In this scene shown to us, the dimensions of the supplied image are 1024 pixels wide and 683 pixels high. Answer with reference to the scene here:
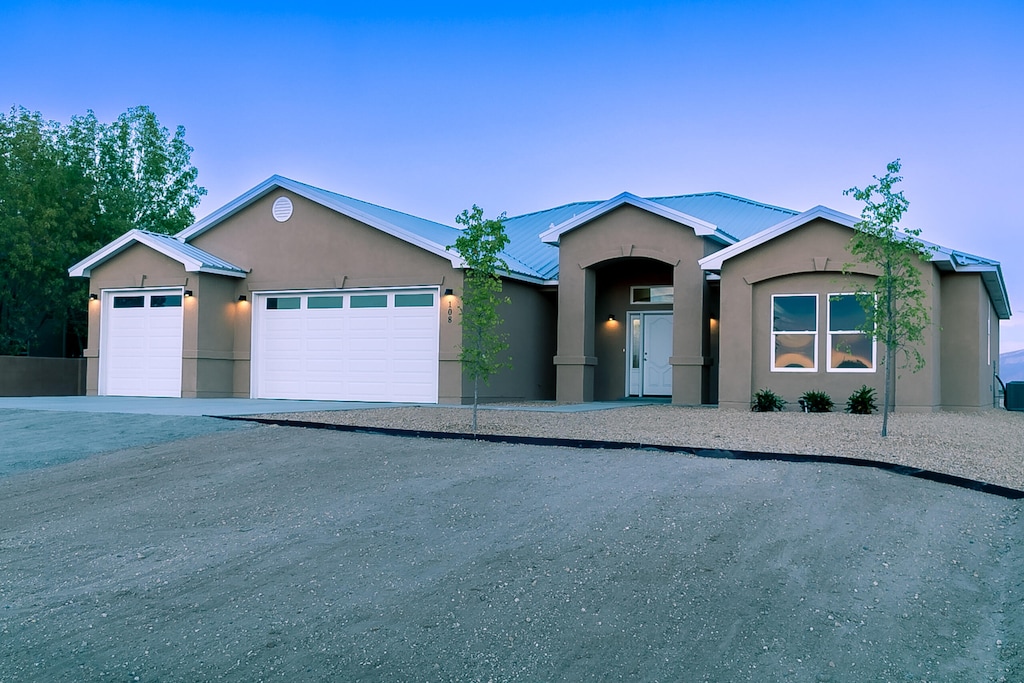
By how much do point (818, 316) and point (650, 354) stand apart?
5.23 meters

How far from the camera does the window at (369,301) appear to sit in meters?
18.4

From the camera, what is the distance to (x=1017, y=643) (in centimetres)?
477

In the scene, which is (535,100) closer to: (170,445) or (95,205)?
(95,205)

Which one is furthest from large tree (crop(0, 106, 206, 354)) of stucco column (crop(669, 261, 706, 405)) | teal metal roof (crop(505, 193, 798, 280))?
stucco column (crop(669, 261, 706, 405))

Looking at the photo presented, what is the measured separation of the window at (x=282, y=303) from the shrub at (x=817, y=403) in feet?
34.7

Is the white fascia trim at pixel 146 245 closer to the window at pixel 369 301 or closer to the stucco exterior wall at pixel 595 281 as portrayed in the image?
the window at pixel 369 301

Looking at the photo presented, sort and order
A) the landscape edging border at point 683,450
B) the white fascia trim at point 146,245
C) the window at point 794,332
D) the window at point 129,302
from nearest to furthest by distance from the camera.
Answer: the landscape edging border at point 683,450
the window at point 794,332
the white fascia trim at point 146,245
the window at point 129,302

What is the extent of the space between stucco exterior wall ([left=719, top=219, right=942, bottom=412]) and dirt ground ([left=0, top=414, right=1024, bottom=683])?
7.96 meters

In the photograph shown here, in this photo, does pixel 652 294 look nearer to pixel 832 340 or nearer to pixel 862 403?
pixel 832 340

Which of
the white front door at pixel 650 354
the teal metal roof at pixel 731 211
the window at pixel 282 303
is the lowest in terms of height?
the white front door at pixel 650 354

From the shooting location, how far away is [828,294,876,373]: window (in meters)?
16.0

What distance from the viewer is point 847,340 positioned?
16.1m

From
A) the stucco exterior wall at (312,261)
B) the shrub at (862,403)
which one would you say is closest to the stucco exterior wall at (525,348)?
the stucco exterior wall at (312,261)

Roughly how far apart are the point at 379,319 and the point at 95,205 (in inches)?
549
